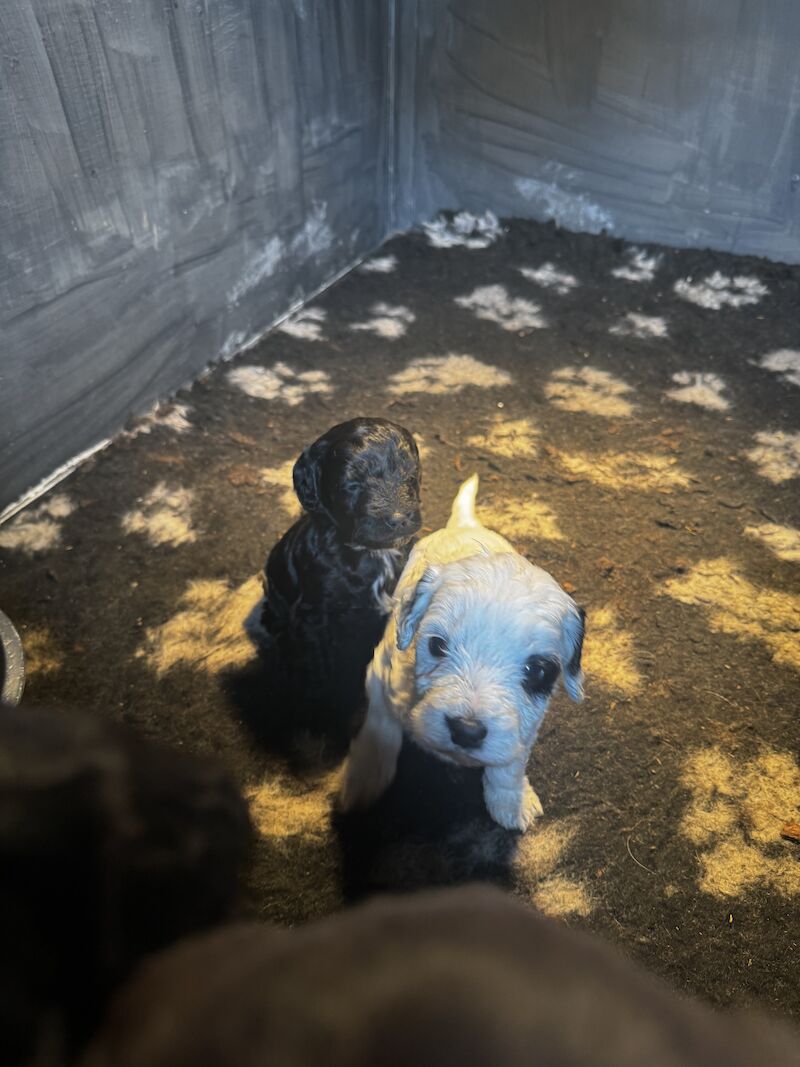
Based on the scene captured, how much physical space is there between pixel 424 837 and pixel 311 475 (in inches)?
39.0

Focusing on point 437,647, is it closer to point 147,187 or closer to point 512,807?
point 512,807

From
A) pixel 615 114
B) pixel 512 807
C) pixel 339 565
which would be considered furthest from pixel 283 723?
pixel 615 114

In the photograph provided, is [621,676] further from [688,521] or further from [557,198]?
[557,198]

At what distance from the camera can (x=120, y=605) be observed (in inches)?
98.3

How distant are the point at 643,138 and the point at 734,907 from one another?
4.32 meters

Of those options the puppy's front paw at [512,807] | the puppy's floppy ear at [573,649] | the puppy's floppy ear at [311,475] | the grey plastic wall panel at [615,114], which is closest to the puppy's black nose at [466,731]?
the puppy's floppy ear at [573,649]

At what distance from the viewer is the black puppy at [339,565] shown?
6.59 ft

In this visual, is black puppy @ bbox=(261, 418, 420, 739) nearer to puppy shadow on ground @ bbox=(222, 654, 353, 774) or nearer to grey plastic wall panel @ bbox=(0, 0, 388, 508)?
puppy shadow on ground @ bbox=(222, 654, 353, 774)

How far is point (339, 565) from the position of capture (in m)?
2.11

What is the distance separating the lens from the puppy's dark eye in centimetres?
163

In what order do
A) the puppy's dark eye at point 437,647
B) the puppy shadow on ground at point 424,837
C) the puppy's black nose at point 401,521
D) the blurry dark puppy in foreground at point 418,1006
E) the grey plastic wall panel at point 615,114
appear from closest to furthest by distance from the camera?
the blurry dark puppy in foreground at point 418,1006, the puppy's dark eye at point 437,647, the puppy shadow on ground at point 424,837, the puppy's black nose at point 401,521, the grey plastic wall panel at point 615,114

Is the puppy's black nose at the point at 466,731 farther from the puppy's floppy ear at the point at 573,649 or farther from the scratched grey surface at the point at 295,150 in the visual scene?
the scratched grey surface at the point at 295,150

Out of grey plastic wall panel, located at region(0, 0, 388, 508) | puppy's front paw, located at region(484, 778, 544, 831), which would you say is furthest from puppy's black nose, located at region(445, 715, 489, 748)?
grey plastic wall panel, located at region(0, 0, 388, 508)

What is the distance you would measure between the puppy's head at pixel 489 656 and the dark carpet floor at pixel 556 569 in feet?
1.56
